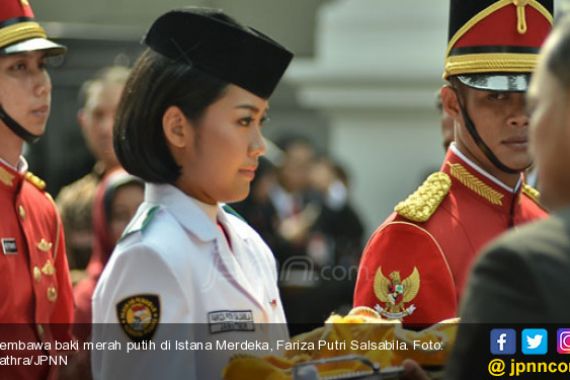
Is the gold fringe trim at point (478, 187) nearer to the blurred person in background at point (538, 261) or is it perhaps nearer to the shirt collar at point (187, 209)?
the shirt collar at point (187, 209)

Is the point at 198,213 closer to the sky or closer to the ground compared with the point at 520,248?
closer to the ground

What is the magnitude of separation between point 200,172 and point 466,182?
2.80ft

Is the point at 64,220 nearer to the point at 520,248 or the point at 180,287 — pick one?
the point at 180,287

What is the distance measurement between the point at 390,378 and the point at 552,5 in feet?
5.33

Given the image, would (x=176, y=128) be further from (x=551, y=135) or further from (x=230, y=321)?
(x=551, y=135)

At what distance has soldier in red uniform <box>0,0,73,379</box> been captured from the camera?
5020 mm

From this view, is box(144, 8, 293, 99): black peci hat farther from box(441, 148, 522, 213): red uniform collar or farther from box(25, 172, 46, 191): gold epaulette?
box(25, 172, 46, 191): gold epaulette

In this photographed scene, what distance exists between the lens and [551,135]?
10.2 ft

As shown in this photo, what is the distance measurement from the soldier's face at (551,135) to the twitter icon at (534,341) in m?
0.25

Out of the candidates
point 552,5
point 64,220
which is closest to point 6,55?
point 552,5

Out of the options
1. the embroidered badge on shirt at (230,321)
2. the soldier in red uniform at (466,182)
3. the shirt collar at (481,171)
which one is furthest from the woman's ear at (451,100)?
the embroidered badge on shirt at (230,321)

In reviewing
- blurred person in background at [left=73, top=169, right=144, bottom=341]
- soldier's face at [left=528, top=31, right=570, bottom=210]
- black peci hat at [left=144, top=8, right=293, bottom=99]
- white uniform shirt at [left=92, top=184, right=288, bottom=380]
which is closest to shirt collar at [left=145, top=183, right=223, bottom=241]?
white uniform shirt at [left=92, top=184, right=288, bottom=380]

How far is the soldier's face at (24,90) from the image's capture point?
524 cm

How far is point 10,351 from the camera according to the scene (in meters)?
4.94
